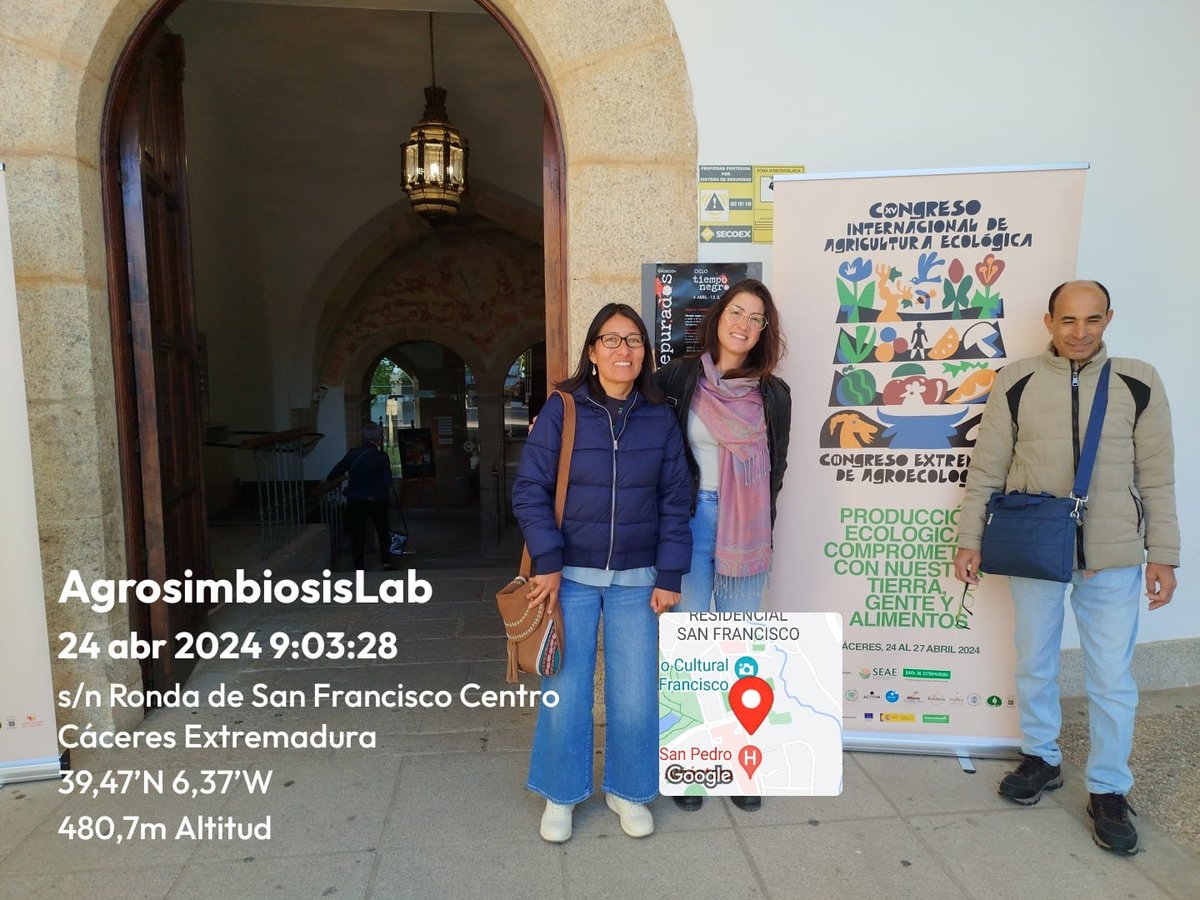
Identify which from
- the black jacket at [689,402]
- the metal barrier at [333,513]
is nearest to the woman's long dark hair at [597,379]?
the black jacket at [689,402]

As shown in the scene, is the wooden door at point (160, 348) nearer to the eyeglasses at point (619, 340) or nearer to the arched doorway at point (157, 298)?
the arched doorway at point (157, 298)

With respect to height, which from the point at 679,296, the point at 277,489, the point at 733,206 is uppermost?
the point at 733,206

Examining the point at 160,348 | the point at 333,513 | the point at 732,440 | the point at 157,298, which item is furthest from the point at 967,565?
the point at 333,513

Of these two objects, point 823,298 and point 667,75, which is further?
point 667,75

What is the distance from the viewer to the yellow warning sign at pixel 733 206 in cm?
294

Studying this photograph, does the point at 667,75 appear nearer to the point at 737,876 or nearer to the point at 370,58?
the point at 737,876

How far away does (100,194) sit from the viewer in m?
2.88

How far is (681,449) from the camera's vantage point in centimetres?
228

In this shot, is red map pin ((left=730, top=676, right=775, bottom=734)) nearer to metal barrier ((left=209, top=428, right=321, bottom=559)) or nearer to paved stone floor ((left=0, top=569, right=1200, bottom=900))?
paved stone floor ((left=0, top=569, right=1200, bottom=900))

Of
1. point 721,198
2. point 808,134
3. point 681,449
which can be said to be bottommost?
point 681,449

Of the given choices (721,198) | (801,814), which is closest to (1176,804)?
(801,814)

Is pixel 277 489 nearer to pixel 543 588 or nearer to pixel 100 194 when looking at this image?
pixel 100 194

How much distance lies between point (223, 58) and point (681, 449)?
23.4ft

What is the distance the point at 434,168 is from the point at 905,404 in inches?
183
